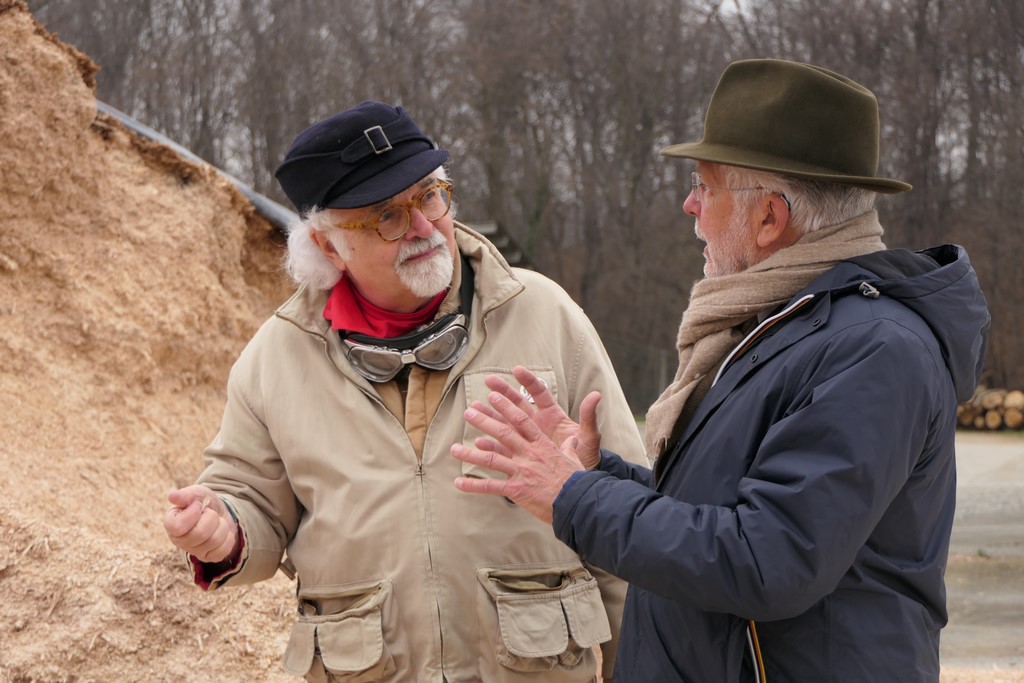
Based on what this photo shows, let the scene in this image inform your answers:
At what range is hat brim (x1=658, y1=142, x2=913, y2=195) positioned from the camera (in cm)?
→ 182

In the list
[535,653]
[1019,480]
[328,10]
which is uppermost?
[328,10]

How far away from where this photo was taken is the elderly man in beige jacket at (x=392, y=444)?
8.18 ft

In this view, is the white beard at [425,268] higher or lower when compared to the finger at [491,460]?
higher

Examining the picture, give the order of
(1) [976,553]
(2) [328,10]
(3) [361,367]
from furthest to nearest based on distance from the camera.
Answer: (2) [328,10]
(1) [976,553]
(3) [361,367]

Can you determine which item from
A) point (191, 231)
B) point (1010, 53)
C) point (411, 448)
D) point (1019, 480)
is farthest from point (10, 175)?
point (1010, 53)

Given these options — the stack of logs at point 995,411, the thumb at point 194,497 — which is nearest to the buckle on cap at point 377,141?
the thumb at point 194,497

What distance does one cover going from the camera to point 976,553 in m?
7.95

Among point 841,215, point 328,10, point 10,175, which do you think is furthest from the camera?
point 328,10

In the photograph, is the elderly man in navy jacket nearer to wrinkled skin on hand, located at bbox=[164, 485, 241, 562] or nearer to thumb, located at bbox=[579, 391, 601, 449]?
thumb, located at bbox=[579, 391, 601, 449]

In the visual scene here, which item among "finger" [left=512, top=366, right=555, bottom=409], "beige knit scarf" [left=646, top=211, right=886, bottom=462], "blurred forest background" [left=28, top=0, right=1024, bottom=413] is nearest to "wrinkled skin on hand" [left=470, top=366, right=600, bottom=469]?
"finger" [left=512, top=366, right=555, bottom=409]

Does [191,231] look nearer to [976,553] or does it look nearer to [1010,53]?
[976,553]

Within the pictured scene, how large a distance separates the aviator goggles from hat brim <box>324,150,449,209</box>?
35cm

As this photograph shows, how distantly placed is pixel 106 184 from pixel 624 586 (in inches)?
145

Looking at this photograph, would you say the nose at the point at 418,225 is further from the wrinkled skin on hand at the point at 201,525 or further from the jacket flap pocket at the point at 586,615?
the jacket flap pocket at the point at 586,615
